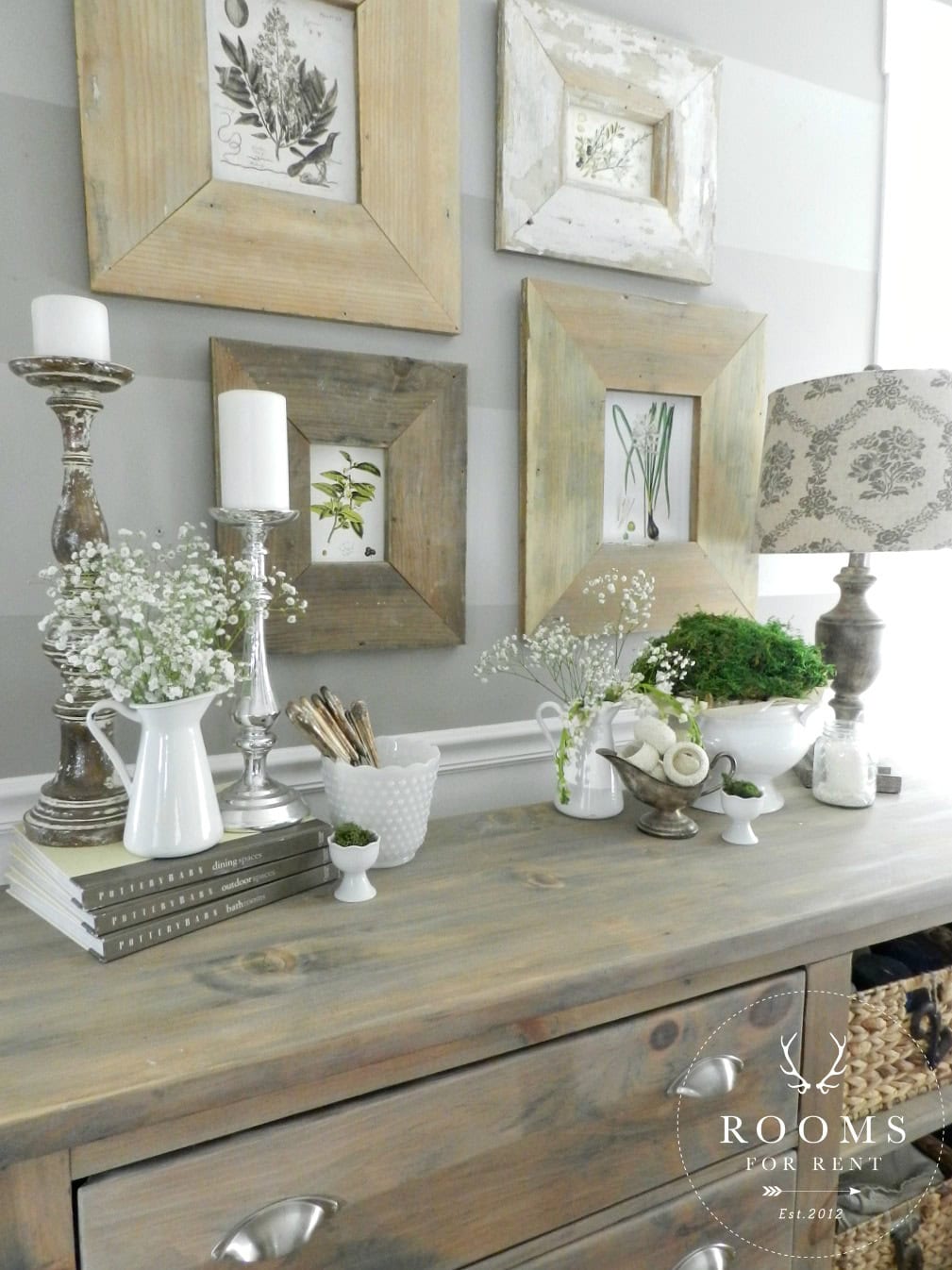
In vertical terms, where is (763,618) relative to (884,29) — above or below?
below

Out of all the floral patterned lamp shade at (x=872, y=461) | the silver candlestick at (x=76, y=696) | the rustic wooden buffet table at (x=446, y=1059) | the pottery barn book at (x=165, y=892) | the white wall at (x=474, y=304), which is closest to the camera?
the rustic wooden buffet table at (x=446, y=1059)

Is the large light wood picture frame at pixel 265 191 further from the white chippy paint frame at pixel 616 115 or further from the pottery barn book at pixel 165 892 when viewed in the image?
the pottery barn book at pixel 165 892

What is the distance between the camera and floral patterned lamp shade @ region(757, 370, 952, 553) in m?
1.23

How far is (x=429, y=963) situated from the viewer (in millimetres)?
790

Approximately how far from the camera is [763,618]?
162 cm

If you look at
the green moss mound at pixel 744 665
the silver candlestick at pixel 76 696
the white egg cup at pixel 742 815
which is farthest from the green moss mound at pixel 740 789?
the silver candlestick at pixel 76 696

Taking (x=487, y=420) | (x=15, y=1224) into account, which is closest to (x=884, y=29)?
(x=487, y=420)

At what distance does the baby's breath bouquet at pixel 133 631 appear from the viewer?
2.75ft

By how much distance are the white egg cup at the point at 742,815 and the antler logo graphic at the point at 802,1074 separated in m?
0.25

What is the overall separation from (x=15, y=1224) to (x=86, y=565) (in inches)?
22.5

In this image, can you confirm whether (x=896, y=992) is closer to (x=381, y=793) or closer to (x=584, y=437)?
(x=381, y=793)

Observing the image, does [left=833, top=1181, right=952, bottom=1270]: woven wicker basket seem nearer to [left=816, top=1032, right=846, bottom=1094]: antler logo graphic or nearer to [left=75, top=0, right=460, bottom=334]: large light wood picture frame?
[left=816, top=1032, right=846, bottom=1094]: antler logo graphic

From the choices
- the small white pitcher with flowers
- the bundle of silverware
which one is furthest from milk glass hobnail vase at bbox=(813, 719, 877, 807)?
the small white pitcher with flowers

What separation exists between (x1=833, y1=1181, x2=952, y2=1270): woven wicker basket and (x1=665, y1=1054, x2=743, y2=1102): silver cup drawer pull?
334 mm
